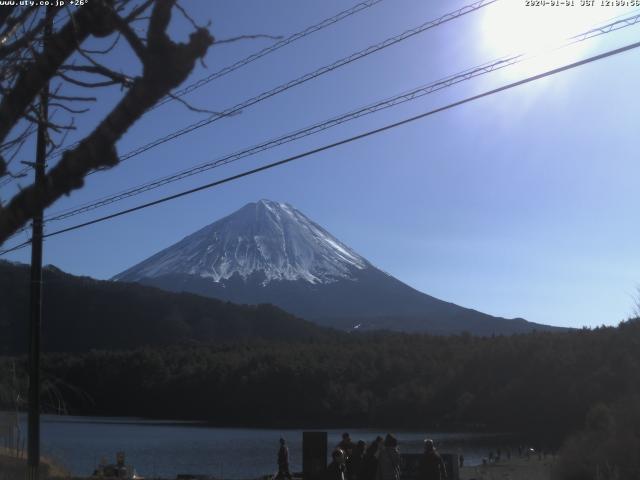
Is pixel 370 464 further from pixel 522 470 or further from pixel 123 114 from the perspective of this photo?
pixel 522 470

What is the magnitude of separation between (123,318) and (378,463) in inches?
3840

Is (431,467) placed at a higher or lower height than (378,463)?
higher

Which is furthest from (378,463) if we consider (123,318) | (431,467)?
(123,318)

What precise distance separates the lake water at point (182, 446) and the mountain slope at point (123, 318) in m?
11.1

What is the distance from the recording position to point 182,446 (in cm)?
5203

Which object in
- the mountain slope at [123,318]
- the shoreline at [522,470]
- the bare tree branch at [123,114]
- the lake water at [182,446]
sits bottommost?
the lake water at [182,446]

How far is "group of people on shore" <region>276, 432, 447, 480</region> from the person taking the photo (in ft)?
34.2

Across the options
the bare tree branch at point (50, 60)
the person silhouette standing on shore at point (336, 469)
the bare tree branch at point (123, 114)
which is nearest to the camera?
the bare tree branch at point (123, 114)

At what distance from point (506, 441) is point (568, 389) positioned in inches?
231

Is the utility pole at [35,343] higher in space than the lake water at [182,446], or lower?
higher

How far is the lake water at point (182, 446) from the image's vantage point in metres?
37.8

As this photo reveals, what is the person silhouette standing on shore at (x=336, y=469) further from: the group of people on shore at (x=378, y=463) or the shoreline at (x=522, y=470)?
the shoreline at (x=522, y=470)

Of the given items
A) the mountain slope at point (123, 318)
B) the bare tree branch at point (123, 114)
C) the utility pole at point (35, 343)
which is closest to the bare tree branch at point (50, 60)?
the bare tree branch at point (123, 114)

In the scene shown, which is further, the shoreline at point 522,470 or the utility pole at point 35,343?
the shoreline at point 522,470
